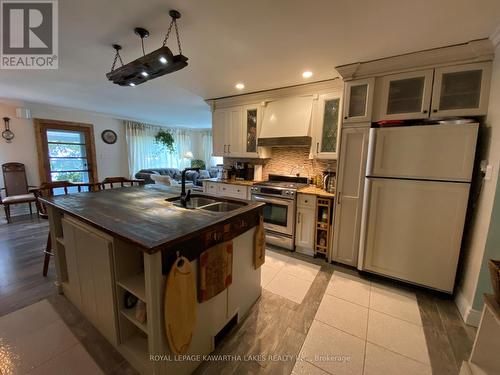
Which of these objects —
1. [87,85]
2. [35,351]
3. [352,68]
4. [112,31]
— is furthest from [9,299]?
[352,68]

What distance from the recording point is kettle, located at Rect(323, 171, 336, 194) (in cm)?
292

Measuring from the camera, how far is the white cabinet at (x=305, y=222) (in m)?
2.84

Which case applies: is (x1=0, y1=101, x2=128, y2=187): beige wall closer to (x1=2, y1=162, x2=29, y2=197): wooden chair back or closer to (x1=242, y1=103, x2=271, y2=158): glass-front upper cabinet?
(x1=2, y1=162, x2=29, y2=197): wooden chair back

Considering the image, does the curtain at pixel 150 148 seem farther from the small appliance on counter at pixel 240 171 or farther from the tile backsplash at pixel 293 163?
the tile backsplash at pixel 293 163

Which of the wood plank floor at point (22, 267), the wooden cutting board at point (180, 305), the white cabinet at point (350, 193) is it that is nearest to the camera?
the wooden cutting board at point (180, 305)

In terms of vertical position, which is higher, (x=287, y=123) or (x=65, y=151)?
(x=287, y=123)

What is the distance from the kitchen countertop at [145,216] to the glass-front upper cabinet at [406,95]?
177 centimetres

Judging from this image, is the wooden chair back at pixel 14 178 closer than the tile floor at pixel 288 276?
No

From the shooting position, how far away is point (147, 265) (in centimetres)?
108

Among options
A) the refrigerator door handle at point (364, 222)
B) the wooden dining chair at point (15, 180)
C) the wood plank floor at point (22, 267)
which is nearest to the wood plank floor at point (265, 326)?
the wood plank floor at point (22, 267)

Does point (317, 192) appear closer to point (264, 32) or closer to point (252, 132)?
point (252, 132)

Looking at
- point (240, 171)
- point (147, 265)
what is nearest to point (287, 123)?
point (240, 171)

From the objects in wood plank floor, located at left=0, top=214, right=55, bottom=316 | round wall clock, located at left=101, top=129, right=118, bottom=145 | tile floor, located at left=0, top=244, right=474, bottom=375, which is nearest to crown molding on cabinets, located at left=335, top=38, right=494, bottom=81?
tile floor, located at left=0, top=244, right=474, bottom=375

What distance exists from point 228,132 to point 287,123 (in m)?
1.18
